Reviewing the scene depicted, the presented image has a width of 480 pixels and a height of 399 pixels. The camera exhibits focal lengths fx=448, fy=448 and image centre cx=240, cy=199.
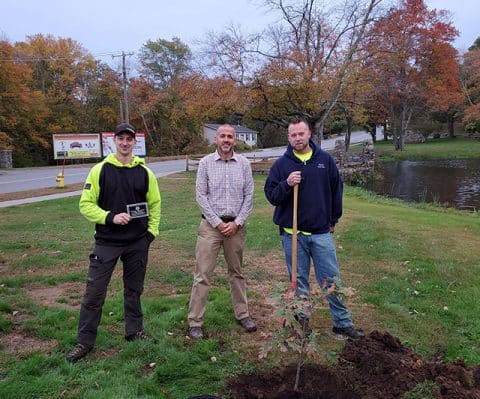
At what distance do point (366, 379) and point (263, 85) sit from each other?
21.7 metres

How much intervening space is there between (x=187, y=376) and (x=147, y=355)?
18.1 inches

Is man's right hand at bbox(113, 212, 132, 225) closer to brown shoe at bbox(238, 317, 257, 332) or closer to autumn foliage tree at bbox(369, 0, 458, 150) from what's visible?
brown shoe at bbox(238, 317, 257, 332)

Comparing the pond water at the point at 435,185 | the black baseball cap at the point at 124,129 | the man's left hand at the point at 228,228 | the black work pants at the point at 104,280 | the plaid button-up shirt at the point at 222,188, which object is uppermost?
the black baseball cap at the point at 124,129

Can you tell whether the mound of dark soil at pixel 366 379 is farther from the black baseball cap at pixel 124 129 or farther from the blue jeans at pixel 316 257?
the black baseball cap at pixel 124 129

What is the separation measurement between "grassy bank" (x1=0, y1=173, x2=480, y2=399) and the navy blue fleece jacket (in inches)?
31.6

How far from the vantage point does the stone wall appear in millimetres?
26453

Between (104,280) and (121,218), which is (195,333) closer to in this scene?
(104,280)

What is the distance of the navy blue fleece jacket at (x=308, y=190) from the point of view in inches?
153

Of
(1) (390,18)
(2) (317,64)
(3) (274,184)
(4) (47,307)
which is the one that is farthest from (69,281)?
(1) (390,18)

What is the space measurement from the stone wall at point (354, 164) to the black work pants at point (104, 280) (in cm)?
2281

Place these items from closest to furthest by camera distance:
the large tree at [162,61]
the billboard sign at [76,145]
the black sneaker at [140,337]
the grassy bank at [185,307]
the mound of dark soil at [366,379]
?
the mound of dark soil at [366,379] → the grassy bank at [185,307] → the black sneaker at [140,337] → the billboard sign at [76,145] → the large tree at [162,61]

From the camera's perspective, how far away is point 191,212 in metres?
12.2

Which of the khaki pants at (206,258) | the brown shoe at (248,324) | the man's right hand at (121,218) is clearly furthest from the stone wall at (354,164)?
the man's right hand at (121,218)

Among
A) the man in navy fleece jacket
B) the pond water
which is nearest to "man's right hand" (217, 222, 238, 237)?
the man in navy fleece jacket
